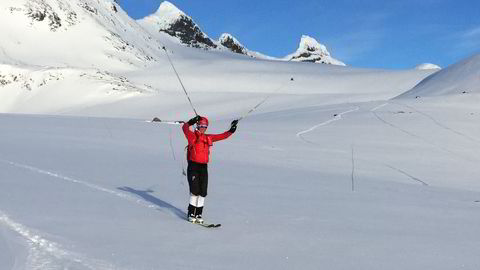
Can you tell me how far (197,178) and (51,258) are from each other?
10.5ft

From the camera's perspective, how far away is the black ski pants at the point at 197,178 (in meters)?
8.64

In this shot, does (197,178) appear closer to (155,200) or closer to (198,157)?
(198,157)

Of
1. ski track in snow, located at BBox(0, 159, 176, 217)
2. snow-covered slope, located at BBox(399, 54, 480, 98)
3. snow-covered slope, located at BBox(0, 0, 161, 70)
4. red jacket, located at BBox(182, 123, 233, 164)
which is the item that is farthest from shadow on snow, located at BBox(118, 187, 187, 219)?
snow-covered slope, located at BBox(0, 0, 161, 70)

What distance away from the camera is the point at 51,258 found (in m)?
5.78

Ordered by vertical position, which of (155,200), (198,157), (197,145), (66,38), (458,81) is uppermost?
(66,38)

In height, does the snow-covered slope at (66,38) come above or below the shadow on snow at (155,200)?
above

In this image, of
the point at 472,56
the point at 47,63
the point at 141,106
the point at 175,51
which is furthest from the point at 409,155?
the point at 175,51

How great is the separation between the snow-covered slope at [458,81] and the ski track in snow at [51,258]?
3498 cm

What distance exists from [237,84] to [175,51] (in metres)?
71.3

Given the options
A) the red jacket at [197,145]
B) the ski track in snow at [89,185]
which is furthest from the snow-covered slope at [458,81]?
the red jacket at [197,145]

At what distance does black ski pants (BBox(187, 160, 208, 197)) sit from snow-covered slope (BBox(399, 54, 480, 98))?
3210 centimetres

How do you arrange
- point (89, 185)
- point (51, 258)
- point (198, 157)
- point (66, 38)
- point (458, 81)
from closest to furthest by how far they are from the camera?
point (51, 258) → point (198, 157) → point (89, 185) → point (458, 81) → point (66, 38)

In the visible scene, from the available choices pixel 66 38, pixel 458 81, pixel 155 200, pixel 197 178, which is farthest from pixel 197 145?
pixel 66 38

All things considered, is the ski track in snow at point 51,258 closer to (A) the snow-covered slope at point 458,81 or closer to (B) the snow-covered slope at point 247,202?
(B) the snow-covered slope at point 247,202
